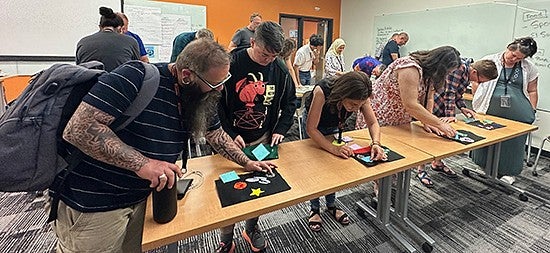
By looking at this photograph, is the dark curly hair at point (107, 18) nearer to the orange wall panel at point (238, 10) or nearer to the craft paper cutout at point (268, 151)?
the craft paper cutout at point (268, 151)

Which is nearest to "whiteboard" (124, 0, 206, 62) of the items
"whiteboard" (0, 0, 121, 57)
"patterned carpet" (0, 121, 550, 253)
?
"whiteboard" (0, 0, 121, 57)

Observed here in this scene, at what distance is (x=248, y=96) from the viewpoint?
1.64 metres

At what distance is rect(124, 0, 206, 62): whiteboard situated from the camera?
519 centimetres

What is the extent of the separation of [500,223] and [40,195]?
3.72 meters

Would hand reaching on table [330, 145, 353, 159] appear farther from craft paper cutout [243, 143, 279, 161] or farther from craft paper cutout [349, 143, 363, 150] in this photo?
craft paper cutout [243, 143, 279, 161]

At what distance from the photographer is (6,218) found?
7.29 feet

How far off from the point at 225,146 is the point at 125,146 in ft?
1.76

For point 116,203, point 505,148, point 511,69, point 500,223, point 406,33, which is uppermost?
point 406,33

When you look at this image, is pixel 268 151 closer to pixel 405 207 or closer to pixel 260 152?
pixel 260 152

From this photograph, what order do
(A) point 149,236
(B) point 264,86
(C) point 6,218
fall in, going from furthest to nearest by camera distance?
(C) point 6,218 < (B) point 264,86 < (A) point 149,236

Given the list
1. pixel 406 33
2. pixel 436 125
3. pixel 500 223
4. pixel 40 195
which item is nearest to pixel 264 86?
pixel 436 125

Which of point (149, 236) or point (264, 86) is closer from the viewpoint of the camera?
point (149, 236)

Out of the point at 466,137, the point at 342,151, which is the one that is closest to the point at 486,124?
the point at 466,137

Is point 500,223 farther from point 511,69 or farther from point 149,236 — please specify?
point 149,236
